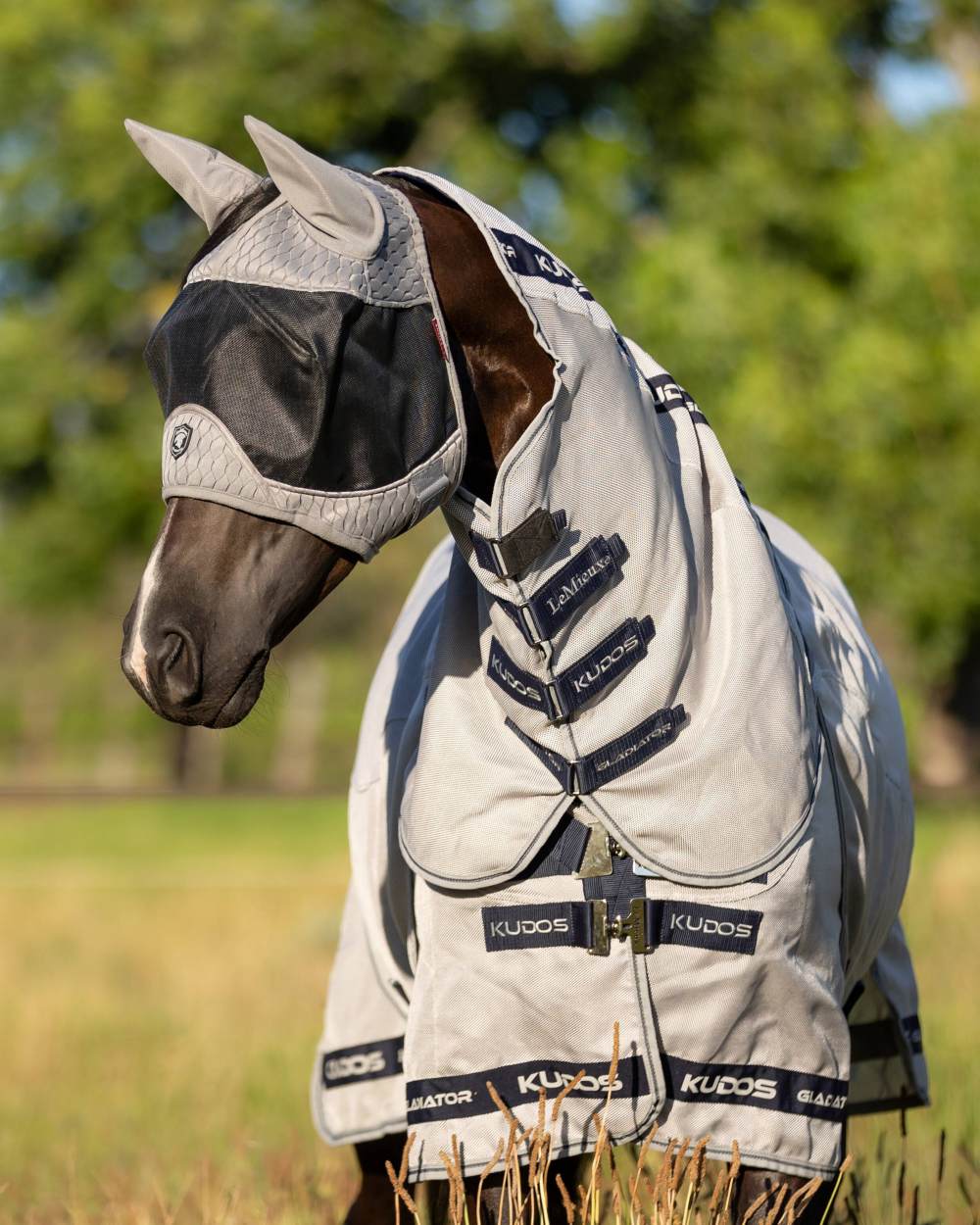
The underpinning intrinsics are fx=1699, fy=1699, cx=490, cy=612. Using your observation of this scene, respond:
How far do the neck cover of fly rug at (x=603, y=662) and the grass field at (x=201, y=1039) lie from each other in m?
1.02

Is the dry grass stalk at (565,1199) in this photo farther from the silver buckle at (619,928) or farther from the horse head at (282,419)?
the horse head at (282,419)

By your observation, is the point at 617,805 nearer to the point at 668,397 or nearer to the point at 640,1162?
the point at 640,1162

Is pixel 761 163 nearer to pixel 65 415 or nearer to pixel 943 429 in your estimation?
pixel 943 429

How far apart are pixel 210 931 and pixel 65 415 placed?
27.7 ft

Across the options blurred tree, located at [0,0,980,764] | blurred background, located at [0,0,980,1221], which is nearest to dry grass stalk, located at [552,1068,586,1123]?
blurred background, located at [0,0,980,1221]

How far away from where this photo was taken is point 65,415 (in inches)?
639

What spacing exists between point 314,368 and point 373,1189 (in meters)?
1.95

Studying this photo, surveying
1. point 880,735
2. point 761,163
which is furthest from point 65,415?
point 880,735

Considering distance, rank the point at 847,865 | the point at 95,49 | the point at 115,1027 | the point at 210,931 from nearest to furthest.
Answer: the point at 847,865, the point at 115,1027, the point at 210,931, the point at 95,49

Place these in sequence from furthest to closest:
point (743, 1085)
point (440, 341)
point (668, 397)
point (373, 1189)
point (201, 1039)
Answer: point (201, 1039)
point (373, 1189)
point (668, 397)
point (743, 1085)
point (440, 341)

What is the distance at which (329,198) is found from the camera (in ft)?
6.99

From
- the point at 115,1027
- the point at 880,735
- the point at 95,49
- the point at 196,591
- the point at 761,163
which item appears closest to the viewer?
the point at 196,591

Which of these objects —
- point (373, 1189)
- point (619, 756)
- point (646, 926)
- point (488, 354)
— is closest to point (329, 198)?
point (488, 354)

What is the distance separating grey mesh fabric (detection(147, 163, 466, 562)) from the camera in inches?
83.4
